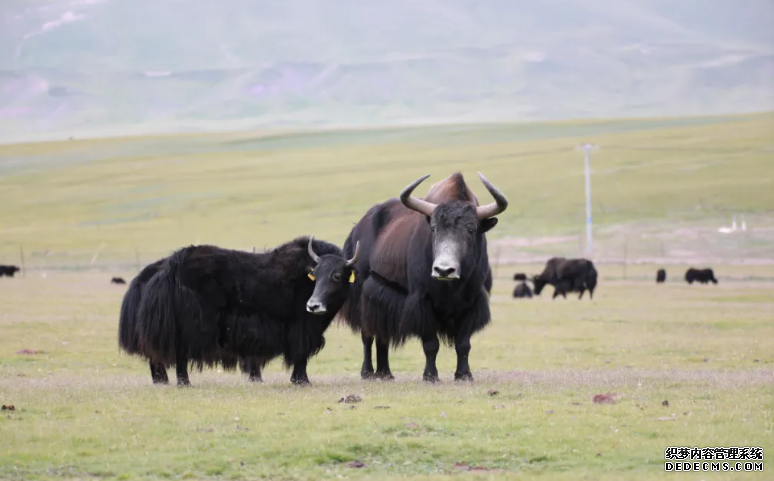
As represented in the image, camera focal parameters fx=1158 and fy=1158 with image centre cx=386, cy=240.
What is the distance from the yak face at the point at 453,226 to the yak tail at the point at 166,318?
8.30ft

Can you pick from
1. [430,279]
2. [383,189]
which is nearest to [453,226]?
[430,279]

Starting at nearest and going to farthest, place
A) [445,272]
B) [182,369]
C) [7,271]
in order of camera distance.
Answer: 1. [445,272]
2. [182,369]
3. [7,271]

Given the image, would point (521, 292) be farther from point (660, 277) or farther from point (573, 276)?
point (660, 277)

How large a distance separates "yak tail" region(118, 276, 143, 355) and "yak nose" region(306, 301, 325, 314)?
1.86m

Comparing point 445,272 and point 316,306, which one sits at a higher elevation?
point 445,272

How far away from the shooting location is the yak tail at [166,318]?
1197 centimetres

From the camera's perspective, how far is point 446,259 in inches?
461

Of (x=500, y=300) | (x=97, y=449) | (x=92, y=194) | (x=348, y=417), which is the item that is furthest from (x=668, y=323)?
(x=92, y=194)

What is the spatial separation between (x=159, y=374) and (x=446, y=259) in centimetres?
337

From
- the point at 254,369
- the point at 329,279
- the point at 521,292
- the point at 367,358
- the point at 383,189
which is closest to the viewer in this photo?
the point at 329,279

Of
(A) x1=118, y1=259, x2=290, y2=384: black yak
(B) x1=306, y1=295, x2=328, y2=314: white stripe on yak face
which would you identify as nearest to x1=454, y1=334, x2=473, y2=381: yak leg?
(B) x1=306, y1=295, x2=328, y2=314: white stripe on yak face

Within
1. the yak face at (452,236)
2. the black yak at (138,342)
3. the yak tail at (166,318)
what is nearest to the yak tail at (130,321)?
the black yak at (138,342)

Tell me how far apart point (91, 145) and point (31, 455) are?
401 feet

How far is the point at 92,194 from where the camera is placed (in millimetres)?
91875
